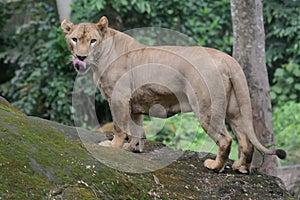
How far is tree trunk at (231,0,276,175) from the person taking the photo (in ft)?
22.3

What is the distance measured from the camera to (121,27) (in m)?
12.1

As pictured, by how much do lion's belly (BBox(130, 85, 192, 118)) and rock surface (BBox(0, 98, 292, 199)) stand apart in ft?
1.69

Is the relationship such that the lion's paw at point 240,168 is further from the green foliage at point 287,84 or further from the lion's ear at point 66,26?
the green foliage at point 287,84

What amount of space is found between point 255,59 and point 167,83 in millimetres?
1528

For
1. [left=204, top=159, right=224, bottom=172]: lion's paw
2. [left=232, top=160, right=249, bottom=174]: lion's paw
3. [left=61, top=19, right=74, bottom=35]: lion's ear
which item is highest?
[left=61, top=19, right=74, bottom=35]: lion's ear

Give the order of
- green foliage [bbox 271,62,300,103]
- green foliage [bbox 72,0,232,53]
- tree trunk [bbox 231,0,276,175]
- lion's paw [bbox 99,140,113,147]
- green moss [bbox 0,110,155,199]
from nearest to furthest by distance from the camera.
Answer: green moss [bbox 0,110,155,199]
lion's paw [bbox 99,140,113,147]
tree trunk [bbox 231,0,276,175]
green foliage [bbox 72,0,232,53]
green foliage [bbox 271,62,300,103]

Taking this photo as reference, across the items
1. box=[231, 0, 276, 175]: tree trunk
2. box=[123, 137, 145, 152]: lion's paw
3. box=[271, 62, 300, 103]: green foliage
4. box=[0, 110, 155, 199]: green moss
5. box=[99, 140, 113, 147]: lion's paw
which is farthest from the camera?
box=[271, 62, 300, 103]: green foliage

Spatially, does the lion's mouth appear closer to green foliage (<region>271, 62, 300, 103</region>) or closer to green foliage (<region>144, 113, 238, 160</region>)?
green foliage (<region>144, 113, 238, 160</region>)

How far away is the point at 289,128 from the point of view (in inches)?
431

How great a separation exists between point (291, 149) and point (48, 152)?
21.6ft

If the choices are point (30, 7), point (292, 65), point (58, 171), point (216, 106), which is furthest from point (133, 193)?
point (30, 7)

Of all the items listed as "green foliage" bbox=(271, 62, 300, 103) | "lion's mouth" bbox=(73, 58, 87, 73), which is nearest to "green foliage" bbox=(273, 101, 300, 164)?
A: "green foliage" bbox=(271, 62, 300, 103)

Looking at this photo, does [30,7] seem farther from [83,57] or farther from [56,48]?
[83,57]

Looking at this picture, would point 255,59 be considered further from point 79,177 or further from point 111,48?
point 79,177
